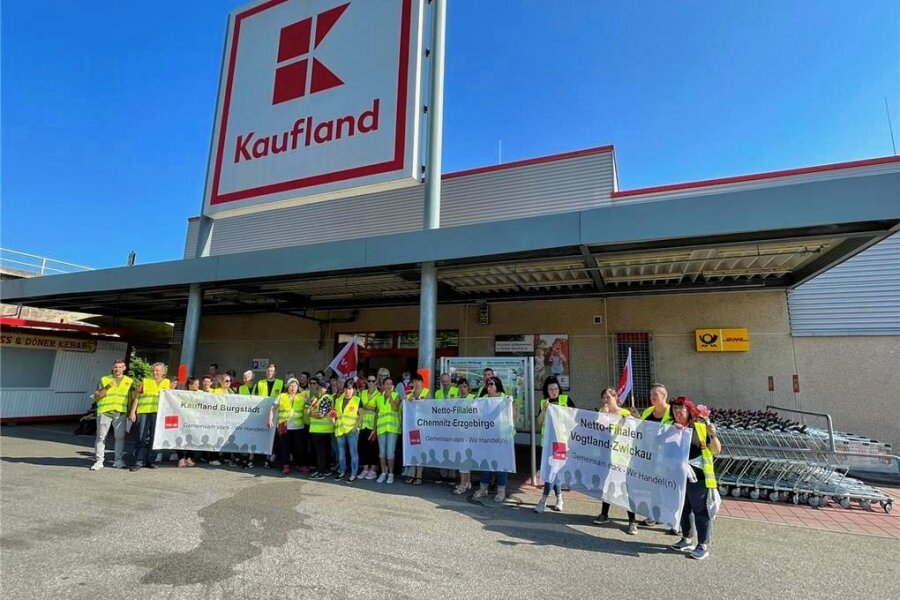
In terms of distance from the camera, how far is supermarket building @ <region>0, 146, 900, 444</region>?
6598 mm

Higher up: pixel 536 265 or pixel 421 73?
pixel 421 73

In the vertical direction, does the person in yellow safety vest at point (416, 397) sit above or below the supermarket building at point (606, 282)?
below

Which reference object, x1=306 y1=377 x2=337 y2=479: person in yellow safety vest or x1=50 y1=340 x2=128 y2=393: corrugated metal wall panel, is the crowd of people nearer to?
x1=306 y1=377 x2=337 y2=479: person in yellow safety vest

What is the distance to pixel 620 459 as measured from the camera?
555cm

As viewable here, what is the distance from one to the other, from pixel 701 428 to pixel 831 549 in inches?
76.2

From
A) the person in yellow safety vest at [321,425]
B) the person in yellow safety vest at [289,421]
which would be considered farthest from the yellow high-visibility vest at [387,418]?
the person in yellow safety vest at [289,421]

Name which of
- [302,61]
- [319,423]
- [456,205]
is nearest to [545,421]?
[319,423]

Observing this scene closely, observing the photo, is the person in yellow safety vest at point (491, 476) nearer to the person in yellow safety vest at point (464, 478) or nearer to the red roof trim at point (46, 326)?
the person in yellow safety vest at point (464, 478)

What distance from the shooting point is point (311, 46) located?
11.1 m

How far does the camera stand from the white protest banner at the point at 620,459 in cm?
491

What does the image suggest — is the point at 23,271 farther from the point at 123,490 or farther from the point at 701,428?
the point at 701,428

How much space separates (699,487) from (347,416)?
5.26 m

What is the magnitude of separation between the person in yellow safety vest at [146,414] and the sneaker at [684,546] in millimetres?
8361

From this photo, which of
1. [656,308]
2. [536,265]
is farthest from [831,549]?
[656,308]
